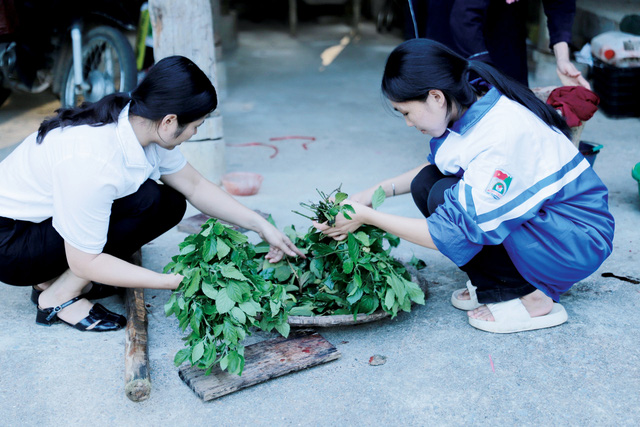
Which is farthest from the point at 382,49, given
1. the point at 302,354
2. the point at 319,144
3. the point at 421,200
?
the point at 302,354

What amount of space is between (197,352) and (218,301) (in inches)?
6.3

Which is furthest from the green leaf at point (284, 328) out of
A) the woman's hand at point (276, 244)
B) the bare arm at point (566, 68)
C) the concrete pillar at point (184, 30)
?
the bare arm at point (566, 68)

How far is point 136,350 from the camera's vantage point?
86.7 inches

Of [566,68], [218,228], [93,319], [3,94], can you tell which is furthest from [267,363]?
[3,94]

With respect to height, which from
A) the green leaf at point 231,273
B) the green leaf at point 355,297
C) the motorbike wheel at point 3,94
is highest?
the green leaf at point 231,273

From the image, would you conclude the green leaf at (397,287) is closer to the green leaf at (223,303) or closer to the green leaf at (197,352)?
the green leaf at (223,303)

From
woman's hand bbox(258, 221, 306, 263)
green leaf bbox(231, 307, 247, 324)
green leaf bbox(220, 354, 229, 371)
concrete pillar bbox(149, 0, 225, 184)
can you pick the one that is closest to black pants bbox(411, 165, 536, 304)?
woman's hand bbox(258, 221, 306, 263)

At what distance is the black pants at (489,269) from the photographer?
7.78 feet

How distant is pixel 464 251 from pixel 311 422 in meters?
0.71

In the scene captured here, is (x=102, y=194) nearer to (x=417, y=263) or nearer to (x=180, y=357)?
(x=180, y=357)

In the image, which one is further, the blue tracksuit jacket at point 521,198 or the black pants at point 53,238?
the black pants at point 53,238

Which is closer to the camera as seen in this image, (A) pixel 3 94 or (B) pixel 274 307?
(B) pixel 274 307

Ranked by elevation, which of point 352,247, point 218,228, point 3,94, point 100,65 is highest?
point 218,228

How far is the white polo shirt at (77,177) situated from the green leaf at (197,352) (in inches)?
17.4
